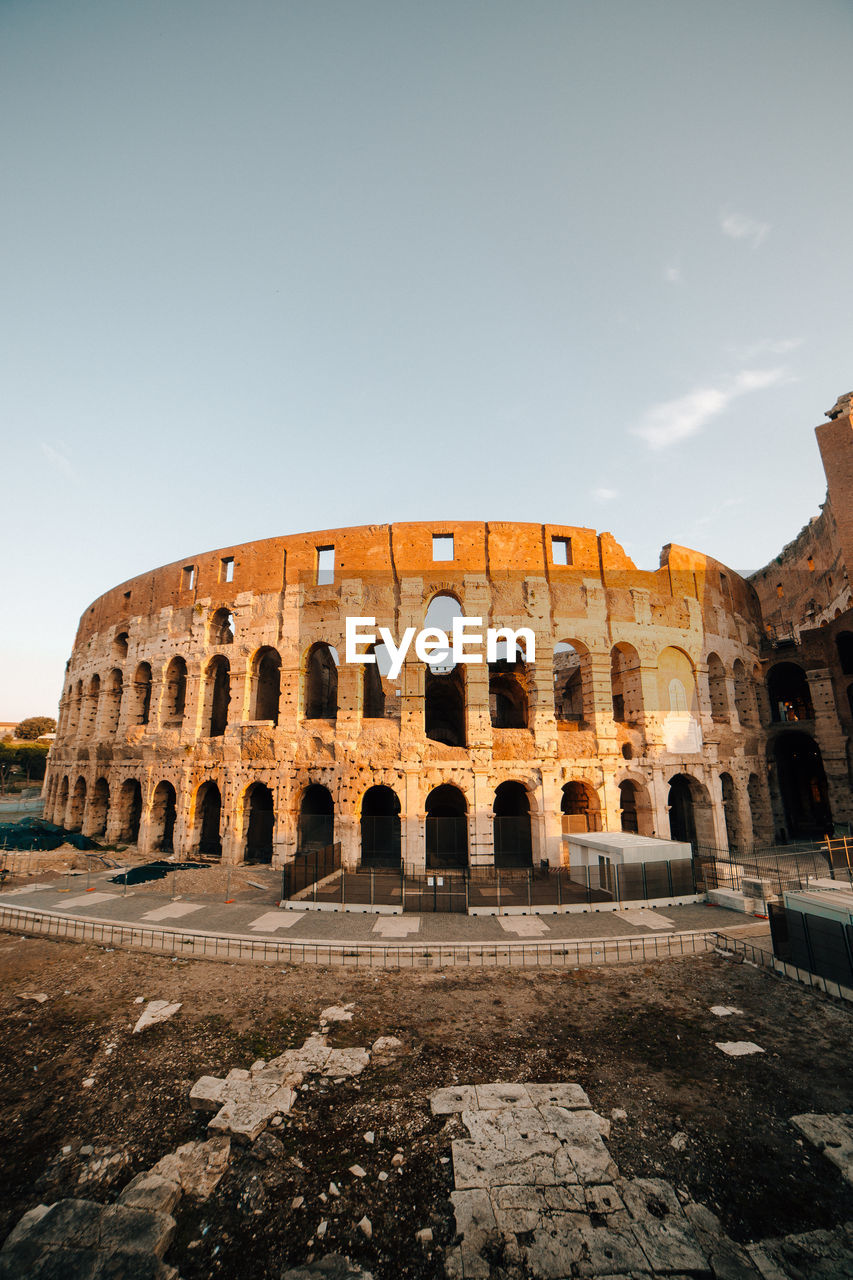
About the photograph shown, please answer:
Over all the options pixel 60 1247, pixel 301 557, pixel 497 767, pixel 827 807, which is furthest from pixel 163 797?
pixel 827 807

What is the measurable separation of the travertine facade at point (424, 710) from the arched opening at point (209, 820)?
141mm

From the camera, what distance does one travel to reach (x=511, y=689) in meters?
28.8

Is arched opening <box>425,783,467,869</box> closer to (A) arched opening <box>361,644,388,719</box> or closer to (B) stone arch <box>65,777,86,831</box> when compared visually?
(A) arched opening <box>361,644,388,719</box>

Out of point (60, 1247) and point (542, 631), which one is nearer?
point (60, 1247)

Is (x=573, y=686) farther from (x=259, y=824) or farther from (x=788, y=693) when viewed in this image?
(x=259, y=824)

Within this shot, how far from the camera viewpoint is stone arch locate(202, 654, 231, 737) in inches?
1036

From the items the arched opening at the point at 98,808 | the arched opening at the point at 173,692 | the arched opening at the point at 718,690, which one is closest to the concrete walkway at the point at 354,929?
the arched opening at the point at 173,692

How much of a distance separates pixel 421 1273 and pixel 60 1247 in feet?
11.6

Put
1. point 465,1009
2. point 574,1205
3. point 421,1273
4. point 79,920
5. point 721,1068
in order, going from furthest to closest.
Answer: point 79,920 < point 465,1009 < point 721,1068 < point 574,1205 < point 421,1273

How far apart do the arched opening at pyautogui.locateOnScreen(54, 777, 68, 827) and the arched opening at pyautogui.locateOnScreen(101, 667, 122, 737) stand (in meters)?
6.04

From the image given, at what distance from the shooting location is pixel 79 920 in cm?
1563

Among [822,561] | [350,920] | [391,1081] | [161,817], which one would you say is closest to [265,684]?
[161,817]

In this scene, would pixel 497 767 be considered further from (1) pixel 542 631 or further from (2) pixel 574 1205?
(2) pixel 574 1205

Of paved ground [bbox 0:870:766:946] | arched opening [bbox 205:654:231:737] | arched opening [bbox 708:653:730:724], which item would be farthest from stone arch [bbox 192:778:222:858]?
arched opening [bbox 708:653:730:724]
